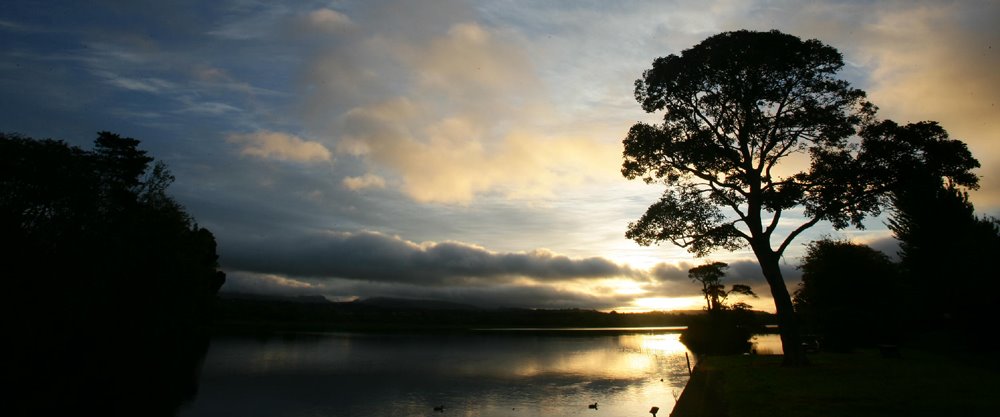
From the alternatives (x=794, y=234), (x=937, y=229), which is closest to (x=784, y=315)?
(x=794, y=234)

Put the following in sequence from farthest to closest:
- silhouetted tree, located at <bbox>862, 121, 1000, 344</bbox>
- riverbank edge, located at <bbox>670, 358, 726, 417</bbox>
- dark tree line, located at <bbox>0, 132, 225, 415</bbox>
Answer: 1. dark tree line, located at <bbox>0, 132, 225, 415</bbox>
2. silhouetted tree, located at <bbox>862, 121, 1000, 344</bbox>
3. riverbank edge, located at <bbox>670, 358, 726, 417</bbox>

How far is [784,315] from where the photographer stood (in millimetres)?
27797

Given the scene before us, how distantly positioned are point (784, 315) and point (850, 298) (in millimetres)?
26840

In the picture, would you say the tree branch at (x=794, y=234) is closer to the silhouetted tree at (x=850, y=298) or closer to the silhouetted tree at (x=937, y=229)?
the silhouetted tree at (x=937, y=229)

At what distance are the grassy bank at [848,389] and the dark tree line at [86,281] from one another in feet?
99.4

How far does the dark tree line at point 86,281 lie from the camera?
3572 centimetres

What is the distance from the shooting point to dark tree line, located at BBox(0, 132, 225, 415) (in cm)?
3572

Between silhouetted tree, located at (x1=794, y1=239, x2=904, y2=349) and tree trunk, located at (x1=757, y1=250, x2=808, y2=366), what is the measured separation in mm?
18403

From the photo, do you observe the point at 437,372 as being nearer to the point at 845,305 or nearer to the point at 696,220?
the point at 696,220

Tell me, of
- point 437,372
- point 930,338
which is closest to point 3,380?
point 437,372

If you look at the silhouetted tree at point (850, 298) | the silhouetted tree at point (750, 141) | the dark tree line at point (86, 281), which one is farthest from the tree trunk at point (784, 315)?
the dark tree line at point (86, 281)

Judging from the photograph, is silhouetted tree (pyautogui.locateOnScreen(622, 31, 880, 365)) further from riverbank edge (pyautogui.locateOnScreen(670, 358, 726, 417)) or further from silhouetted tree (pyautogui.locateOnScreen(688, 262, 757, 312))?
silhouetted tree (pyautogui.locateOnScreen(688, 262, 757, 312))

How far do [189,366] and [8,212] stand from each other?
21.1m

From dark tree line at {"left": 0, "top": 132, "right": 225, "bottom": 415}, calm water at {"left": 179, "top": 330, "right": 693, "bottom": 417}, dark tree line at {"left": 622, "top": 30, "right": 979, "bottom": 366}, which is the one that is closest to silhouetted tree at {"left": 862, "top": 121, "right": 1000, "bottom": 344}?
dark tree line at {"left": 622, "top": 30, "right": 979, "bottom": 366}
